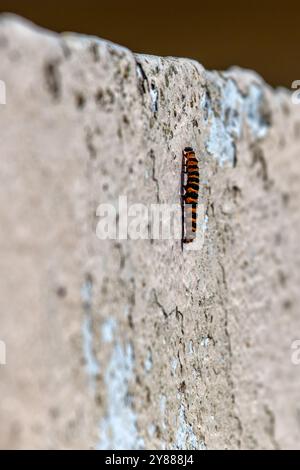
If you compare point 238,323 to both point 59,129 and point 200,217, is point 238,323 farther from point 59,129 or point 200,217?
point 59,129

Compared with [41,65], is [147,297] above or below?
→ below

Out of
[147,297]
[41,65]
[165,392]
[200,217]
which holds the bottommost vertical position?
[165,392]

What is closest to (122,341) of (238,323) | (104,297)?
(104,297)

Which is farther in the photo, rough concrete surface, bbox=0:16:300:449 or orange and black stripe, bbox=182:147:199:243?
orange and black stripe, bbox=182:147:199:243

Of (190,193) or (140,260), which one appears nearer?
(140,260)

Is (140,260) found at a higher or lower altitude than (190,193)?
lower
